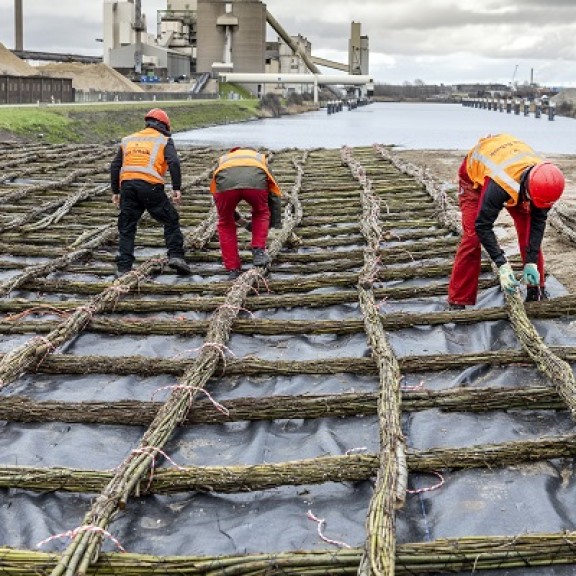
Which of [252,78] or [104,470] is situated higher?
[252,78]

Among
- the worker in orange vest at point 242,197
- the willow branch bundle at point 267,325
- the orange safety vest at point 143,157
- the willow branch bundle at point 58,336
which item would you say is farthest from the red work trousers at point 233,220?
the willow branch bundle at point 267,325

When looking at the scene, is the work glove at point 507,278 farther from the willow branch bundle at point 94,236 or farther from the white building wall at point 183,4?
the white building wall at point 183,4

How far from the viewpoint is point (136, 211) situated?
653 centimetres

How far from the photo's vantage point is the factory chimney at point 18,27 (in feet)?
173

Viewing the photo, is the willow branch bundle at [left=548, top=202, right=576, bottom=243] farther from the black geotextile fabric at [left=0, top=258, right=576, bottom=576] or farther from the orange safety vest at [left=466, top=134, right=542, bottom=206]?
the black geotextile fabric at [left=0, top=258, right=576, bottom=576]

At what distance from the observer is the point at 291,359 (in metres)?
4.60

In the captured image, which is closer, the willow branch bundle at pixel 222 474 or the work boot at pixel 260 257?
the willow branch bundle at pixel 222 474

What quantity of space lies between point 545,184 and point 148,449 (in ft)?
9.36

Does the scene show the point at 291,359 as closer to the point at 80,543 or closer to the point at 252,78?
the point at 80,543

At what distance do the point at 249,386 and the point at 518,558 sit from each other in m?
1.96

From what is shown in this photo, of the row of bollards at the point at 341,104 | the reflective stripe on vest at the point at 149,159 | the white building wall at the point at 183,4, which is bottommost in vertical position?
the reflective stripe on vest at the point at 149,159

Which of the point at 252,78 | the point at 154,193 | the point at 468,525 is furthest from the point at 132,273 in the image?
the point at 252,78

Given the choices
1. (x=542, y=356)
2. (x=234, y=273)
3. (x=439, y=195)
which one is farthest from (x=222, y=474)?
(x=439, y=195)

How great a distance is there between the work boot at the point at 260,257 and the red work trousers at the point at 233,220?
0.13 ft
